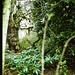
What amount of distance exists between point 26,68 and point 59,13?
5.87 ft

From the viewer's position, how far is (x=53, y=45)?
2.69 metres

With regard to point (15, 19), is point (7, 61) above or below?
below

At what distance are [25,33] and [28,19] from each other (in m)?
0.91

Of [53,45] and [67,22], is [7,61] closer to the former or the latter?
[53,45]

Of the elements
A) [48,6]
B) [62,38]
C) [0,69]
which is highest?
[48,6]

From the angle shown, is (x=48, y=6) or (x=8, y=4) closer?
(x=8, y=4)

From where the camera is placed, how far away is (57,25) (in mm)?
2641

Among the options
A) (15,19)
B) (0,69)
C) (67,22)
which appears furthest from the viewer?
(15,19)

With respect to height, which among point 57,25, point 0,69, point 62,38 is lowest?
point 0,69

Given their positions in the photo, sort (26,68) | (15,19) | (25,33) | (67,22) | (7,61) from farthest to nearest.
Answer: (25,33) → (15,19) → (7,61) → (67,22) → (26,68)

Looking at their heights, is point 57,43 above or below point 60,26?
below

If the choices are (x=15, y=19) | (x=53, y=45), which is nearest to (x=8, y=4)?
(x=53, y=45)

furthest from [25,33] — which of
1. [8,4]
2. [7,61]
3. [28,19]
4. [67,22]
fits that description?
[8,4]

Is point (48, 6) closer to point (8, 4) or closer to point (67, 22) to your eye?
point (67, 22)
